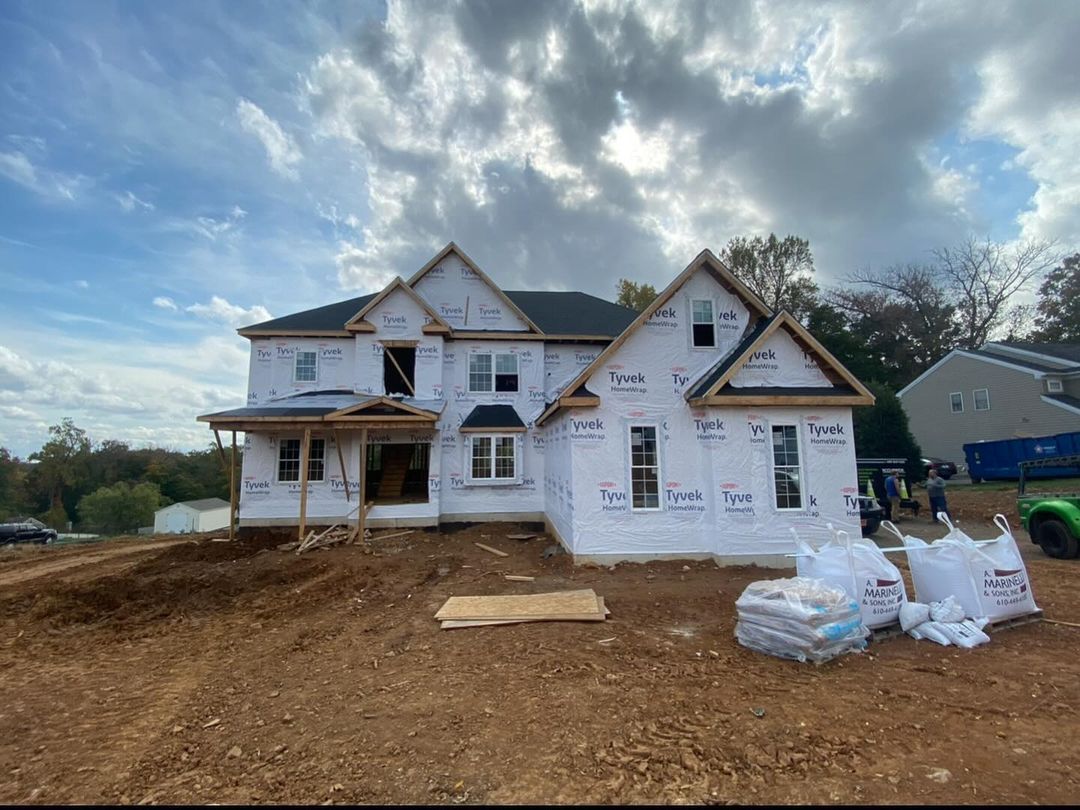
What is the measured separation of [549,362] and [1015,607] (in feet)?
41.6

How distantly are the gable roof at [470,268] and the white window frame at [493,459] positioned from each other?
383 centimetres

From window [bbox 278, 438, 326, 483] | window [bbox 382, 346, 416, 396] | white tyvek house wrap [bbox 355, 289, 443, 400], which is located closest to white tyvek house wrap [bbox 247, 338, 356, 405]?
white tyvek house wrap [bbox 355, 289, 443, 400]

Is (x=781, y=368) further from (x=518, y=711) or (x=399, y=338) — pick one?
(x=399, y=338)

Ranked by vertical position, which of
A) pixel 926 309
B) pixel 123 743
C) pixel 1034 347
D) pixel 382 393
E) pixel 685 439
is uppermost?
pixel 926 309

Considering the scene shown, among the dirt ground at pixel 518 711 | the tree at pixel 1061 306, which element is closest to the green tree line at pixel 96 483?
the dirt ground at pixel 518 711

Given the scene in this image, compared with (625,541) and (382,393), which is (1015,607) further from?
(382,393)

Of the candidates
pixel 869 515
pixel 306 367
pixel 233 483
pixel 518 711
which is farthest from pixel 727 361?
pixel 233 483

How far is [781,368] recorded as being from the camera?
10.2m

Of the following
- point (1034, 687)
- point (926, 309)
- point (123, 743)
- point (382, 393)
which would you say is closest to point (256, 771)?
point (123, 743)

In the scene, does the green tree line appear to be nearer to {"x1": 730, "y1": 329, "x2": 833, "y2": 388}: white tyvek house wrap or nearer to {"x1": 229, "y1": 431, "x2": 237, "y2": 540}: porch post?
{"x1": 229, "y1": 431, "x2": 237, "y2": 540}: porch post

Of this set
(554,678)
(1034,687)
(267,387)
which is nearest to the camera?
(1034,687)

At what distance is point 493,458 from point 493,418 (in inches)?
51.2

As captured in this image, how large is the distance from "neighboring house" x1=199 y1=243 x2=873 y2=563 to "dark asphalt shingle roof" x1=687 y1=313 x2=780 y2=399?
0.22 feet

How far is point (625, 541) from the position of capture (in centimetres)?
1006
